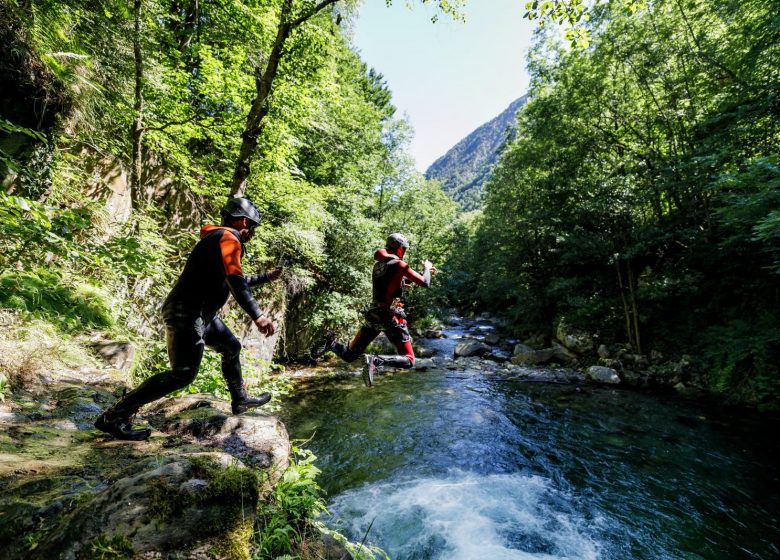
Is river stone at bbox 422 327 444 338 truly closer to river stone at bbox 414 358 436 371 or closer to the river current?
river stone at bbox 414 358 436 371

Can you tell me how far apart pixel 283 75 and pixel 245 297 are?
617 cm

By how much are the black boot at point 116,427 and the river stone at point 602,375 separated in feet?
46.4

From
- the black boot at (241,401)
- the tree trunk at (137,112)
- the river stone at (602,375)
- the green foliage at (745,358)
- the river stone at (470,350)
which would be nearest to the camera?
the black boot at (241,401)

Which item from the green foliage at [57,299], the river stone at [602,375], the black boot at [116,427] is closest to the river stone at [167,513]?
the black boot at [116,427]

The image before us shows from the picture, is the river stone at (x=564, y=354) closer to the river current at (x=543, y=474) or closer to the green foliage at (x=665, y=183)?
the green foliage at (x=665, y=183)

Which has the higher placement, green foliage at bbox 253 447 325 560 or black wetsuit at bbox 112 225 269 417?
black wetsuit at bbox 112 225 269 417

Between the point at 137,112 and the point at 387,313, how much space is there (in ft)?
18.6

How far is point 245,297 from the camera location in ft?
9.95

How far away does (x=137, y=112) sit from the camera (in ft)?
19.6

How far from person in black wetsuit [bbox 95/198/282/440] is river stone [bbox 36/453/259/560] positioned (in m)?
1.09

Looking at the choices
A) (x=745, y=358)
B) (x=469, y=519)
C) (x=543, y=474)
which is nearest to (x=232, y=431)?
(x=469, y=519)

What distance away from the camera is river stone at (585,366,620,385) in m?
12.5

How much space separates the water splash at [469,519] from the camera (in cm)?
481

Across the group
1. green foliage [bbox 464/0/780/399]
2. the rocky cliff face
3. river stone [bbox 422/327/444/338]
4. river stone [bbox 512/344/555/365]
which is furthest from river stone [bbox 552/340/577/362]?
the rocky cliff face
